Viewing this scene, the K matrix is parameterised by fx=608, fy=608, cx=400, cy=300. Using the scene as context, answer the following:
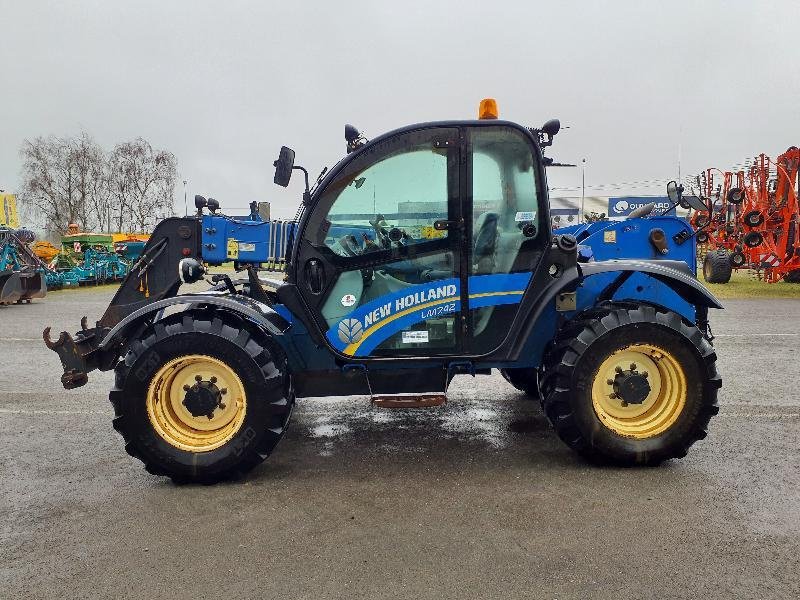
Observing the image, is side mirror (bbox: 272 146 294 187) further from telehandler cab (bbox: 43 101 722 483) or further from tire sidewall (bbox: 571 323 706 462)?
tire sidewall (bbox: 571 323 706 462)

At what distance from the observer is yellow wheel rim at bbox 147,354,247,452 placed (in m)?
3.84

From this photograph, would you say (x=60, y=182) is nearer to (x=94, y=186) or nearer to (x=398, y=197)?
(x=94, y=186)

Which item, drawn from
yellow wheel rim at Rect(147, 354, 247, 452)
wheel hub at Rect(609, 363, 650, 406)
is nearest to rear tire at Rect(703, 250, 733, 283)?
wheel hub at Rect(609, 363, 650, 406)

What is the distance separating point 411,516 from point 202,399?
1.52 meters

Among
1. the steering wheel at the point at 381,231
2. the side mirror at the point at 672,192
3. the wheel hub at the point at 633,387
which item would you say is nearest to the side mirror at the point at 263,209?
the steering wheel at the point at 381,231

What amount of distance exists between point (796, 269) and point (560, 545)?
17225mm

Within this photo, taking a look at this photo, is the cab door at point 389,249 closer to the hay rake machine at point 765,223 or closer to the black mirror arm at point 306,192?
the black mirror arm at point 306,192

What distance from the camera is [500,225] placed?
13.1ft

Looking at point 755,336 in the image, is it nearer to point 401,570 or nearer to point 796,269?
point 401,570

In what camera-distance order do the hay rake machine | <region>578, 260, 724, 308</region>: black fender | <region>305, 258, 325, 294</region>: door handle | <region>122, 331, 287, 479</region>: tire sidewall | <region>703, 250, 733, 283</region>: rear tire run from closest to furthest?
<region>122, 331, 287, 479</region>: tire sidewall, <region>305, 258, 325, 294</region>: door handle, <region>578, 260, 724, 308</region>: black fender, the hay rake machine, <region>703, 250, 733, 283</region>: rear tire

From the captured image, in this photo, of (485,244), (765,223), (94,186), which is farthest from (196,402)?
(94,186)

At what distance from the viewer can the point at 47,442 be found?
184 inches

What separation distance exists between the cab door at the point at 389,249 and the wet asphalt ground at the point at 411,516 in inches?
36.1

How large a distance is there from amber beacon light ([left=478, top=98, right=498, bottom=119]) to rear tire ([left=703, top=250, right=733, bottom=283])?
1636cm
